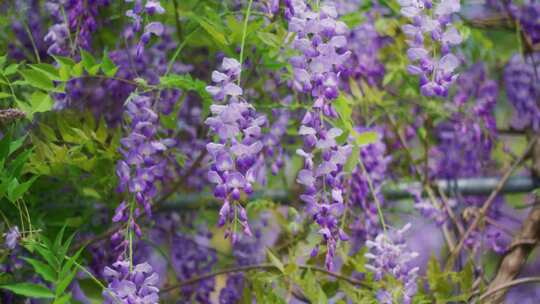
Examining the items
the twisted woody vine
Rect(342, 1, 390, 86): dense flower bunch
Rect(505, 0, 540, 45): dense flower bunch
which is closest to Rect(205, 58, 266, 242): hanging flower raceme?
the twisted woody vine

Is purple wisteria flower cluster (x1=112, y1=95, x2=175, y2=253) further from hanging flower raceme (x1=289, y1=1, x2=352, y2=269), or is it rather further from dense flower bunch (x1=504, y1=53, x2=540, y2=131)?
dense flower bunch (x1=504, y1=53, x2=540, y2=131)

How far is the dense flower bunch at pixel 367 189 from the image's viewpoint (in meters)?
1.88

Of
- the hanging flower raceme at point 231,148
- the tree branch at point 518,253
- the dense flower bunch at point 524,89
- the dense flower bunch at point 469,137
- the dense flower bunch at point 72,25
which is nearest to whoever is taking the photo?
the hanging flower raceme at point 231,148

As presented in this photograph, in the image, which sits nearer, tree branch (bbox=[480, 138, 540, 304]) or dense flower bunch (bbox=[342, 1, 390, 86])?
tree branch (bbox=[480, 138, 540, 304])

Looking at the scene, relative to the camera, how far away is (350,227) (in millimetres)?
1883

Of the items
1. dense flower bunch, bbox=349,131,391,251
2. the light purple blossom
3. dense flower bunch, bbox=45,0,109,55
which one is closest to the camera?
the light purple blossom

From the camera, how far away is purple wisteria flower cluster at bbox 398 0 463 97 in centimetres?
137

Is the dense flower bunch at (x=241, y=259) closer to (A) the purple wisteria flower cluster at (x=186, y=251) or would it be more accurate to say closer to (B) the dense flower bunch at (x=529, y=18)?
(A) the purple wisteria flower cluster at (x=186, y=251)

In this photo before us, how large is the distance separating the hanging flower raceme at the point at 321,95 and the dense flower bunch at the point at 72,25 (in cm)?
47

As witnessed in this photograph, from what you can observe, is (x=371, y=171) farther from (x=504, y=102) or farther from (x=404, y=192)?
(x=504, y=102)

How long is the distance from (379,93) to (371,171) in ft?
0.59

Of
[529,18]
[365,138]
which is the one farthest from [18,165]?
[529,18]

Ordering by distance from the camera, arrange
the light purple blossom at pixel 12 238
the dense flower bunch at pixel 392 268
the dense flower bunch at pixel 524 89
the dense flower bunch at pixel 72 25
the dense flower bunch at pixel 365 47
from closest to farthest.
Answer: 1. the light purple blossom at pixel 12 238
2. the dense flower bunch at pixel 392 268
3. the dense flower bunch at pixel 72 25
4. the dense flower bunch at pixel 365 47
5. the dense flower bunch at pixel 524 89

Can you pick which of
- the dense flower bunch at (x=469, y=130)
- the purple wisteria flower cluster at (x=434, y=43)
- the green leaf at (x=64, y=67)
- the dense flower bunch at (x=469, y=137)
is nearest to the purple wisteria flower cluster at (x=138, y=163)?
the green leaf at (x=64, y=67)
